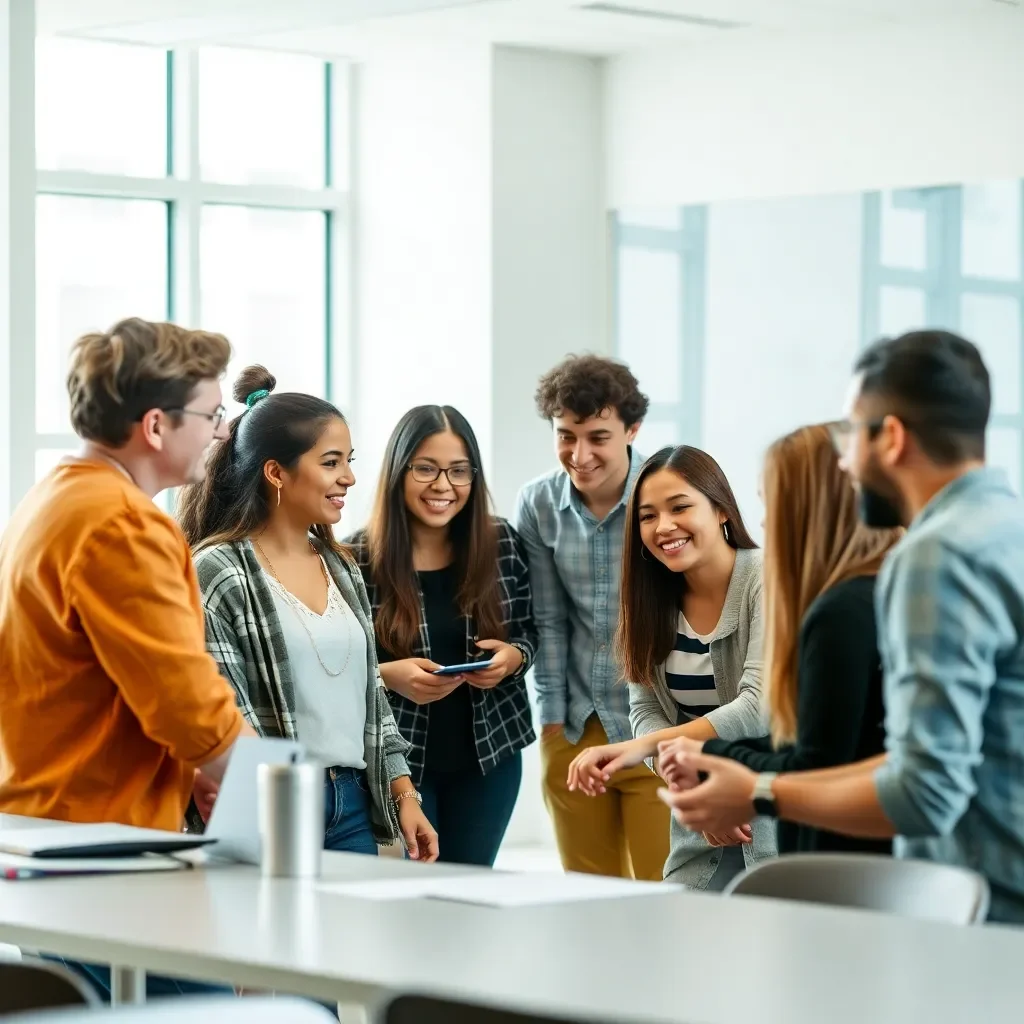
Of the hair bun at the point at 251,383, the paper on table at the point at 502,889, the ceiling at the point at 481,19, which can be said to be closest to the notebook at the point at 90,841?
the paper on table at the point at 502,889

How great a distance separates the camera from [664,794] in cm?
283

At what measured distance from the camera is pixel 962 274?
6699 mm

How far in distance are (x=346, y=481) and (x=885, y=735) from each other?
1.67 m

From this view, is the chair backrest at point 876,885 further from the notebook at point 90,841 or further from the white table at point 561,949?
the notebook at point 90,841

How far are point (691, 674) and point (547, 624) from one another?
88 cm

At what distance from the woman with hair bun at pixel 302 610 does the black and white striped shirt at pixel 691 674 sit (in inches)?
23.7

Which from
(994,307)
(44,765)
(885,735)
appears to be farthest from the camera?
(994,307)

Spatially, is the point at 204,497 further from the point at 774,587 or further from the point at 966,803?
the point at 966,803

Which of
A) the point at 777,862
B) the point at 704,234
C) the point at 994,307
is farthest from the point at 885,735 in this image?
the point at 704,234

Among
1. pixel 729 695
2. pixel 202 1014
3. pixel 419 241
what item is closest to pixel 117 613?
pixel 202 1014

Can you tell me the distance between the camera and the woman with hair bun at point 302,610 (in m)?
3.90

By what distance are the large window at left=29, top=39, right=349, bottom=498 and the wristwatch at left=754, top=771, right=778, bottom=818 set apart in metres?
4.89

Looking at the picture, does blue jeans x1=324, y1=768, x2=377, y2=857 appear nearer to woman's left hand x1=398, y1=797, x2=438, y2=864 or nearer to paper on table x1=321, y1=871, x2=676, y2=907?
woman's left hand x1=398, y1=797, x2=438, y2=864

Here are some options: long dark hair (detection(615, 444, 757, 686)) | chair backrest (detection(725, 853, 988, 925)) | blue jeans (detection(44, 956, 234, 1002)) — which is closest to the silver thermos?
blue jeans (detection(44, 956, 234, 1002))
